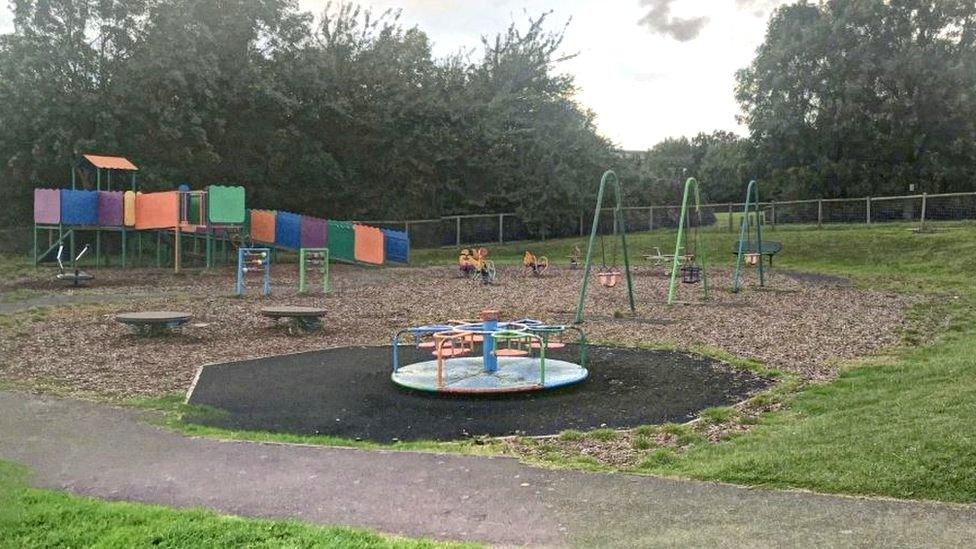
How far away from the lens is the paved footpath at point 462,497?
183 inches

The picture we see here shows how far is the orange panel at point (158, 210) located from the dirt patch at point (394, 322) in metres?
3.19

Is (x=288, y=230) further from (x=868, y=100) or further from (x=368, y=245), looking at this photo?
(x=868, y=100)

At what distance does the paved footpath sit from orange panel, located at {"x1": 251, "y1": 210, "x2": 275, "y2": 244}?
75.8 feet

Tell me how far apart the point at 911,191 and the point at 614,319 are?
32.1 metres

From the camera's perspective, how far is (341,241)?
101ft

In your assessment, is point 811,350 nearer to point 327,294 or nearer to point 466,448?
point 466,448

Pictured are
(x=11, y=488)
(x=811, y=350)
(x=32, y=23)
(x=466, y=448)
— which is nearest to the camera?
(x=11, y=488)

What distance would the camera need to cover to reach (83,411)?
324 inches

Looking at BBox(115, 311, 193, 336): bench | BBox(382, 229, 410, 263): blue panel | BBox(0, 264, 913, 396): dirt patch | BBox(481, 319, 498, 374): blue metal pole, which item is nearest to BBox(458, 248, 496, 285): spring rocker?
BBox(0, 264, 913, 396): dirt patch

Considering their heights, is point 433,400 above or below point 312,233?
below

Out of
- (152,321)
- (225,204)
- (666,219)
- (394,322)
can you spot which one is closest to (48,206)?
(225,204)

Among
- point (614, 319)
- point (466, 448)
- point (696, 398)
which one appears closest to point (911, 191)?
point (614, 319)

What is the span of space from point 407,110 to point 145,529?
3547cm

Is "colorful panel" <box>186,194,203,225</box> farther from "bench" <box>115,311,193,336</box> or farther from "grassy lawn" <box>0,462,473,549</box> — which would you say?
"grassy lawn" <box>0,462,473,549</box>
